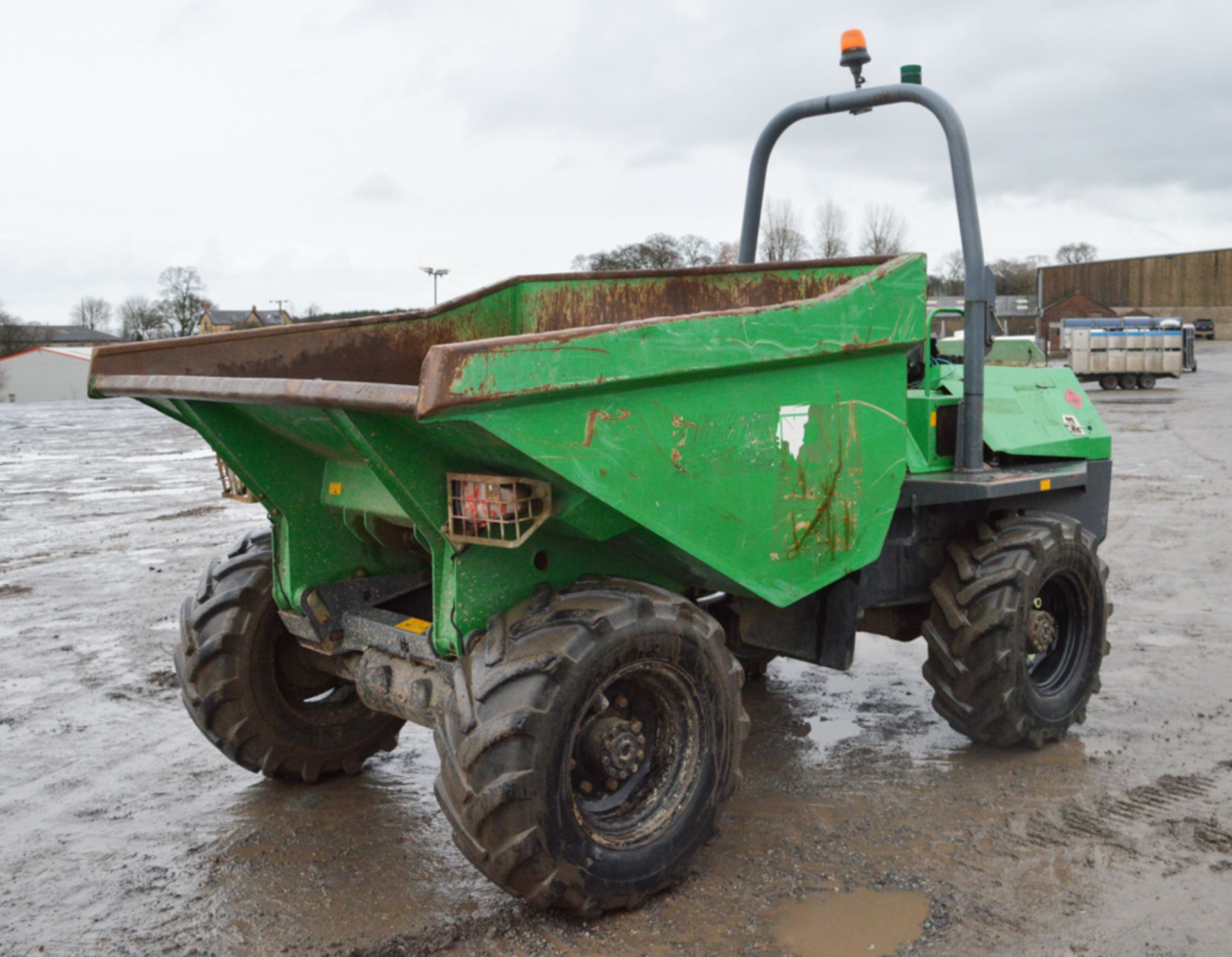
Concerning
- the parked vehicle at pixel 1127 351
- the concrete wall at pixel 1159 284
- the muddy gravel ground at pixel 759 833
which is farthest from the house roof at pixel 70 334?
the muddy gravel ground at pixel 759 833

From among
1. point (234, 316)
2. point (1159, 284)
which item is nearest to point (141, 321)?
point (234, 316)

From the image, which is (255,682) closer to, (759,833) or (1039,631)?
(759,833)

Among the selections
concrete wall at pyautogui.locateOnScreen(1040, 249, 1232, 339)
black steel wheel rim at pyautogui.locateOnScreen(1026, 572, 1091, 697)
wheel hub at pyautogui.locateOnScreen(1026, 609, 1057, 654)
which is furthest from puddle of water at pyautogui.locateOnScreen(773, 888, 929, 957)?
concrete wall at pyautogui.locateOnScreen(1040, 249, 1232, 339)

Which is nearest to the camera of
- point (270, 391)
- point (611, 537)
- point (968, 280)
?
point (270, 391)

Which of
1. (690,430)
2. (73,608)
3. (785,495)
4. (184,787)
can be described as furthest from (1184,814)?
(73,608)

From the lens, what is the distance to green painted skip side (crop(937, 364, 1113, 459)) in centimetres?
474

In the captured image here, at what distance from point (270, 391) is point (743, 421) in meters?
1.27

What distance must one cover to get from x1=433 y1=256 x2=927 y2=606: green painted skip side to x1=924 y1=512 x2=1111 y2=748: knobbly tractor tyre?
708 millimetres

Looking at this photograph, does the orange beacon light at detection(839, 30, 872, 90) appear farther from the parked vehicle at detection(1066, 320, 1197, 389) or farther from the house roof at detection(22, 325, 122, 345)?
the house roof at detection(22, 325, 122, 345)

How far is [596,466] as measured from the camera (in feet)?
9.36

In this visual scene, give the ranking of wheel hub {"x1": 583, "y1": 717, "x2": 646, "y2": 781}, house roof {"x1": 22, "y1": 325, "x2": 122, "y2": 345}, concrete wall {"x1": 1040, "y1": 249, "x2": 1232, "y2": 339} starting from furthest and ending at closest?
1. house roof {"x1": 22, "y1": 325, "x2": 122, "y2": 345}
2. concrete wall {"x1": 1040, "y1": 249, "x2": 1232, "y2": 339}
3. wheel hub {"x1": 583, "y1": 717, "x2": 646, "y2": 781}

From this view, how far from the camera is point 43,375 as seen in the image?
48.0 metres

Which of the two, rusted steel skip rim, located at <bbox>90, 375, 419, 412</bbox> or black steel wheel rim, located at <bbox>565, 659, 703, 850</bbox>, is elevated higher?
rusted steel skip rim, located at <bbox>90, 375, 419, 412</bbox>

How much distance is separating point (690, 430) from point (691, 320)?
11.5 inches
